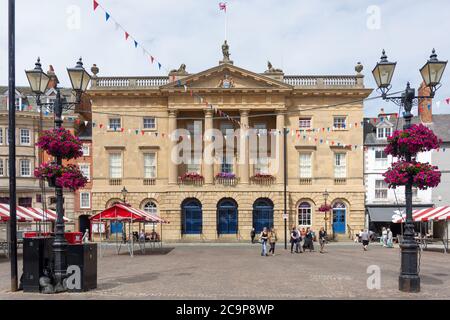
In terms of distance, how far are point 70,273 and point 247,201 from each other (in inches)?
1252

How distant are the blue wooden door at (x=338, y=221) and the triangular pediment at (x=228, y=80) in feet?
39.0

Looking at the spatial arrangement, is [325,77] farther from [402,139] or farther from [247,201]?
[402,139]

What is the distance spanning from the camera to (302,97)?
45281 millimetres

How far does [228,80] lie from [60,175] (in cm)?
3129

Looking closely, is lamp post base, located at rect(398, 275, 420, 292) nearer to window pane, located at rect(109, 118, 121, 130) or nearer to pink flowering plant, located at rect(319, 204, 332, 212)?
pink flowering plant, located at rect(319, 204, 332, 212)

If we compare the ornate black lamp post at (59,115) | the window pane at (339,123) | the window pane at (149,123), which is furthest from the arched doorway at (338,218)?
the ornate black lamp post at (59,115)

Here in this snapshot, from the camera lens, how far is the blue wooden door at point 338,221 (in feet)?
147

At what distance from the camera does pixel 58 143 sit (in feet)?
46.8

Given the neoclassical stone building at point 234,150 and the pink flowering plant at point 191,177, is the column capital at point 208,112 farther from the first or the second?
the pink flowering plant at point 191,177

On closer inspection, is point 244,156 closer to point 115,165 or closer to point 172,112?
point 172,112

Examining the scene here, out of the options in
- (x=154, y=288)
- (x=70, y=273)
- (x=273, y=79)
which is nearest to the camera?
(x=70, y=273)

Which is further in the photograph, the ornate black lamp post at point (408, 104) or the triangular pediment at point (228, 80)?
the triangular pediment at point (228, 80)

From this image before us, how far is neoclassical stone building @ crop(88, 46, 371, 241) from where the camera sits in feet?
145
